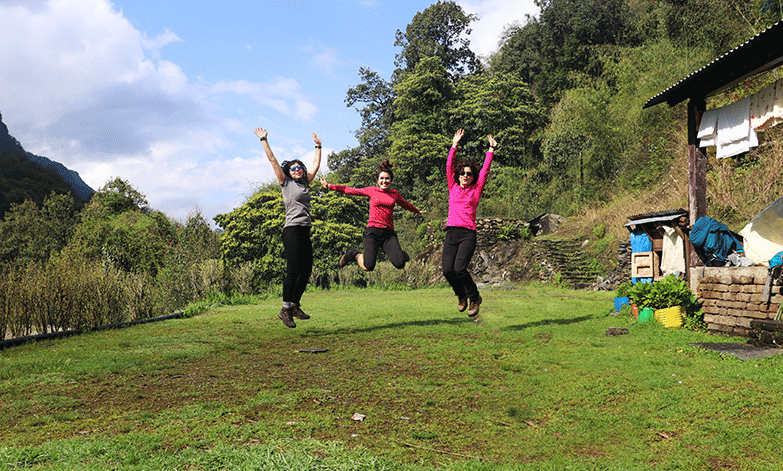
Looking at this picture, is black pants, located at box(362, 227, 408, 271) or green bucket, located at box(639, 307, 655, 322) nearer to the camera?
black pants, located at box(362, 227, 408, 271)

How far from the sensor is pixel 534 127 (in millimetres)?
34375

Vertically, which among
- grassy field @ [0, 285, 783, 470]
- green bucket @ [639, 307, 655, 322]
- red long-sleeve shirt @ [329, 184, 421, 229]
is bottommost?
grassy field @ [0, 285, 783, 470]

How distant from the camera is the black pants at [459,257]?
6938 mm

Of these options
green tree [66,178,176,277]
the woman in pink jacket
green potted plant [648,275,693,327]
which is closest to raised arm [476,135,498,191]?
the woman in pink jacket

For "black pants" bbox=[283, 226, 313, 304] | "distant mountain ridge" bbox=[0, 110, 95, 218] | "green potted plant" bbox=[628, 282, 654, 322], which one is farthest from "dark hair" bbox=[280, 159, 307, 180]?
"distant mountain ridge" bbox=[0, 110, 95, 218]

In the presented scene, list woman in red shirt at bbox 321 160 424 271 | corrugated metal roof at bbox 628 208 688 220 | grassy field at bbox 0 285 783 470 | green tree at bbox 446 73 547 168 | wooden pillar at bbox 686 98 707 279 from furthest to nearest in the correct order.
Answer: green tree at bbox 446 73 547 168, corrugated metal roof at bbox 628 208 688 220, wooden pillar at bbox 686 98 707 279, woman in red shirt at bbox 321 160 424 271, grassy field at bbox 0 285 783 470

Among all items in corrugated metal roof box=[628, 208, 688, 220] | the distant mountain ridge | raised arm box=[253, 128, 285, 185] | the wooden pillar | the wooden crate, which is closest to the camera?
raised arm box=[253, 128, 285, 185]

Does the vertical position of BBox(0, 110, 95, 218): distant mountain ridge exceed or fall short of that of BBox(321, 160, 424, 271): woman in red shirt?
it exceeds it

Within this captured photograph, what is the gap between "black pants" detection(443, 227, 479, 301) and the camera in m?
6.94

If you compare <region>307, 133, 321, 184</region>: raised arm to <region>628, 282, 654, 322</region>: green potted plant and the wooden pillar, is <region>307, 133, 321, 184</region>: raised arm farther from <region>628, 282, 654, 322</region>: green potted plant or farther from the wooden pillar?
the wooden pillar

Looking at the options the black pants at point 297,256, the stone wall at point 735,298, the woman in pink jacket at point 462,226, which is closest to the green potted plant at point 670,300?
the stone wall at point 735,298

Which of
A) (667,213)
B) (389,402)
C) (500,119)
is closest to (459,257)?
(389,402)

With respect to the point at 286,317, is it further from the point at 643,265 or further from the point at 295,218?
the point at 643,265

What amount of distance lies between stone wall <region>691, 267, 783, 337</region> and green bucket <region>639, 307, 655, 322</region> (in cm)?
79
